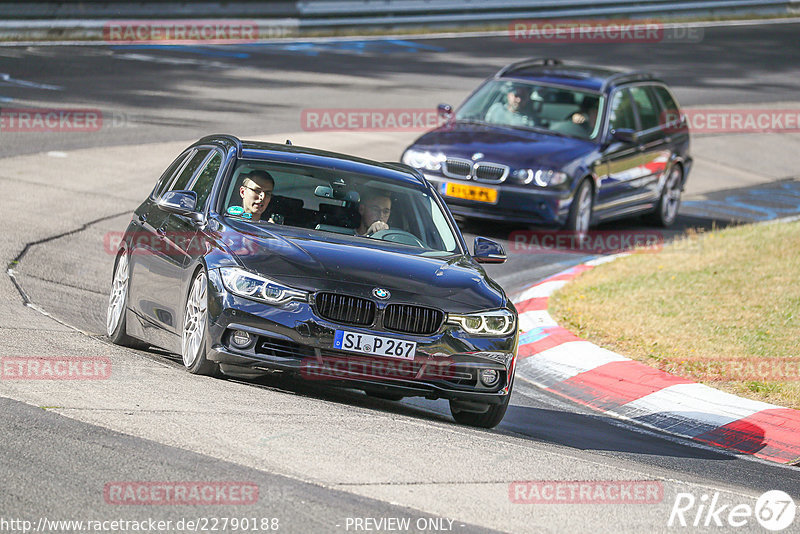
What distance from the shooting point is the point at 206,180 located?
8883 millimetres

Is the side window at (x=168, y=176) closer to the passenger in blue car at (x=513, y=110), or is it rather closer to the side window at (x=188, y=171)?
the side window at (x=188, y=171)

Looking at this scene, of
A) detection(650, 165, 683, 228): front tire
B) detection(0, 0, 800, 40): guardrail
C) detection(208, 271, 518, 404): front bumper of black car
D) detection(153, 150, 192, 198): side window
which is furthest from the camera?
detection(0, 0, 800, 40): guardrail

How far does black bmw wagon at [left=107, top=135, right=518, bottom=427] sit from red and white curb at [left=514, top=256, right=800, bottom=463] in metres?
1.64

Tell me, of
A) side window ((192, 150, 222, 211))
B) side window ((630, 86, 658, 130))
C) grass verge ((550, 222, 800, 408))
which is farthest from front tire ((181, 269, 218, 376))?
side window ((630, 86, 658, 130))

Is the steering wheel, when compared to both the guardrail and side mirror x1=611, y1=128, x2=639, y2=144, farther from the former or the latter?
the guardrail

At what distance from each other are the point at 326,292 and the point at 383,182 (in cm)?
173

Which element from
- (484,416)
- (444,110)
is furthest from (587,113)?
(484,416)

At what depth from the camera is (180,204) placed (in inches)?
331

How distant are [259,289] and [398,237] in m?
1.46

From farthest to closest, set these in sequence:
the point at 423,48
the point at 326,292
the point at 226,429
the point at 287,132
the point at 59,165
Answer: the point at 423,48 < the point at 287,132 < the point at 59,165 < the point at 326,292 < the point at 226,429

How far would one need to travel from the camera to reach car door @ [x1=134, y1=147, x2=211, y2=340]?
8242mm

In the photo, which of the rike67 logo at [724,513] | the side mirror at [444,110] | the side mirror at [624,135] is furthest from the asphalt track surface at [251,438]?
the side mirror at [624,135]

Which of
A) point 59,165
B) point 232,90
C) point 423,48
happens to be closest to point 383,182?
point 59,165

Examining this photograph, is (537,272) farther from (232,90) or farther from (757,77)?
(757,77)
